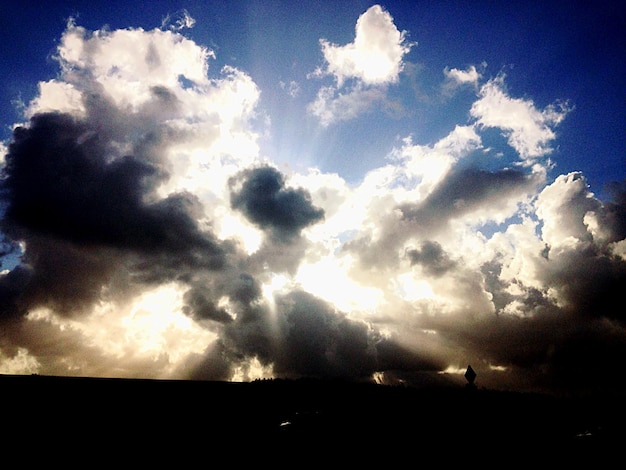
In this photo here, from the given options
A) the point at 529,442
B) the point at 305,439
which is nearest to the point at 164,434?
the point at 305,439

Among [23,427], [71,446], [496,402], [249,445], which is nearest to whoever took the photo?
[71,446]

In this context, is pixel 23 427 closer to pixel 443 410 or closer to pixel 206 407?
pixel 206 407

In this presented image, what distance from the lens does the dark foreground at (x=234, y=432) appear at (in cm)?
834

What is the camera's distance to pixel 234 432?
10180 millimetres

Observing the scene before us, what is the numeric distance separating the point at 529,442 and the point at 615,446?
2880mm

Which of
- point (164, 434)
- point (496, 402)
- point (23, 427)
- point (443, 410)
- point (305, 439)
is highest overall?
point (23, 427)

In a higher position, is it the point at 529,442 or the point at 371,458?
the point at 371,458

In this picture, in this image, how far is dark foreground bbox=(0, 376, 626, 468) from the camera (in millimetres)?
8344

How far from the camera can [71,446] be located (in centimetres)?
Result: 798

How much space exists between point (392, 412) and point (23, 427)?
49.9ft

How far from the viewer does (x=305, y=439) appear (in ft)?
32.1

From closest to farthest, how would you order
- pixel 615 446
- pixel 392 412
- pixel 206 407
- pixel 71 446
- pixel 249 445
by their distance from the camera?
1. pixel 71 446
2. pixel 249 445
3. pixel 615 446
4. pixel 206 407
5. pixel 392 412

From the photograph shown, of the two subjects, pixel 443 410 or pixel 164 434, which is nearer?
pixel 164 434

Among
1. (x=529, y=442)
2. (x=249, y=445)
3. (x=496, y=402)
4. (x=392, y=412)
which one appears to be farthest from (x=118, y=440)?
(x=496, y=402)
